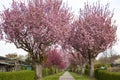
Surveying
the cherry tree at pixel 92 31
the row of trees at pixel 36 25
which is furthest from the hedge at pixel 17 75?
the cherry tree at pixel 92 31

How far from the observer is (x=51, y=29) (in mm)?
30141

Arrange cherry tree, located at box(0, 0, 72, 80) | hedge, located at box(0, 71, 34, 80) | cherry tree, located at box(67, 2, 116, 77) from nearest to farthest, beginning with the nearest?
hedge, located at box(0, 71, 34, 80) → cherry tree, located at box(0, 0, 72, 80) → cherry tree, located at box(67, 2, 116, 77)

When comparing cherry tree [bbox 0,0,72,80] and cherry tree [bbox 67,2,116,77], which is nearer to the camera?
cherry tree [bbox 0,0,72,80]

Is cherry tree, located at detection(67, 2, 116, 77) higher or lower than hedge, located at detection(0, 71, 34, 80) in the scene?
higher

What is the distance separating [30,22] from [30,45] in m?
3.59

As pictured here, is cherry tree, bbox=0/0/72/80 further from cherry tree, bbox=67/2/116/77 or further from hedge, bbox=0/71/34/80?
cherry tree, bbox=67/2/116/77

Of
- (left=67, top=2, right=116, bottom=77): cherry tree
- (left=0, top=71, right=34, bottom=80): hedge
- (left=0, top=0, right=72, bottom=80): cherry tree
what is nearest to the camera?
(left=0, top=71, right=34, bottom=80): hedge

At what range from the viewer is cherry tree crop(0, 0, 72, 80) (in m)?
29.6

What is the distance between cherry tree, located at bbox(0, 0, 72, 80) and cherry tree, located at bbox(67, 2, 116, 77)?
8331 millimetres

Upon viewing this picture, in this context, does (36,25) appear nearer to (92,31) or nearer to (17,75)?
(17,75)

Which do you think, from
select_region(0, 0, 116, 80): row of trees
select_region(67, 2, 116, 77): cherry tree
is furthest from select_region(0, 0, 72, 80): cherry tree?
select_region(67, 2, 116, 77): cherry tree

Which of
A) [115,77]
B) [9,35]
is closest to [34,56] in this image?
[9,35]

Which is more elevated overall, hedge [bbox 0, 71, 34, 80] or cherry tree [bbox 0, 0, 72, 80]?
cherry tree [bbox 0, 0, 72, 80]

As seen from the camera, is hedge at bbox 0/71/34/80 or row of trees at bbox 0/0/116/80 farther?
row of trees at bbox 0/0/116/80
